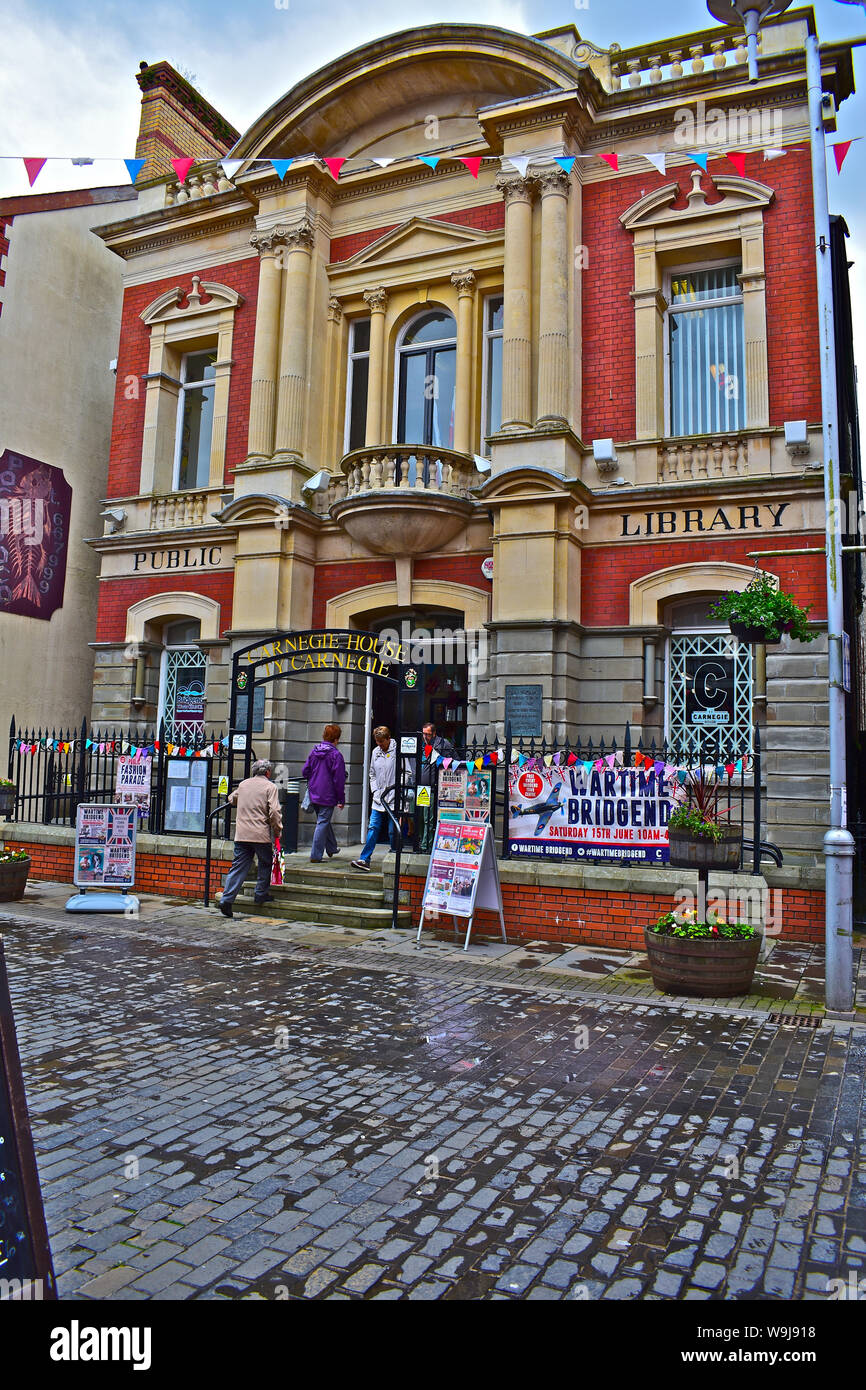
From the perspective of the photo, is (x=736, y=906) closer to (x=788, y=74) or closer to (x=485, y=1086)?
(x=485, y=1086)

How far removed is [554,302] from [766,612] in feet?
20.8

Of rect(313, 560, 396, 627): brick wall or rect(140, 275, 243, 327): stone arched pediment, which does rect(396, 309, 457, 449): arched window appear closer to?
rect(313, 560, 396, 627): brick wall

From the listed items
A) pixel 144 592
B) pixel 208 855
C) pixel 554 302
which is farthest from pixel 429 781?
pixel 144 592

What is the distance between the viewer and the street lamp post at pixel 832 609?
23.5 ft

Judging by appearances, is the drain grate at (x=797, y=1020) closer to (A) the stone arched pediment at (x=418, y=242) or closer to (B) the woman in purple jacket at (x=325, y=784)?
(B) the woman in purple jacket at (x=325, y=784)

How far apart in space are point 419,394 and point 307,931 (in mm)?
9587

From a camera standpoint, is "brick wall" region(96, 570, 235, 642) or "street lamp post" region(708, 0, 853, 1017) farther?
"brick wall" region(96, 570, 235, 642)

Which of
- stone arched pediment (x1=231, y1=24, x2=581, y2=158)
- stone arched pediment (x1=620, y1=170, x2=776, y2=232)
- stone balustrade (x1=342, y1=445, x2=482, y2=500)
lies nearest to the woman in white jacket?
stone balustrade (x1=342, y1=445, x2=482, y2=500)

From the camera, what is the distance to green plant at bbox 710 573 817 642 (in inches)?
390

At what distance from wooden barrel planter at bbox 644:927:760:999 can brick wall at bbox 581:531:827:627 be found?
5.89 m

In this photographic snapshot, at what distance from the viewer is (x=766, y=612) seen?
989cm

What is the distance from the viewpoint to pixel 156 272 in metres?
18.1
